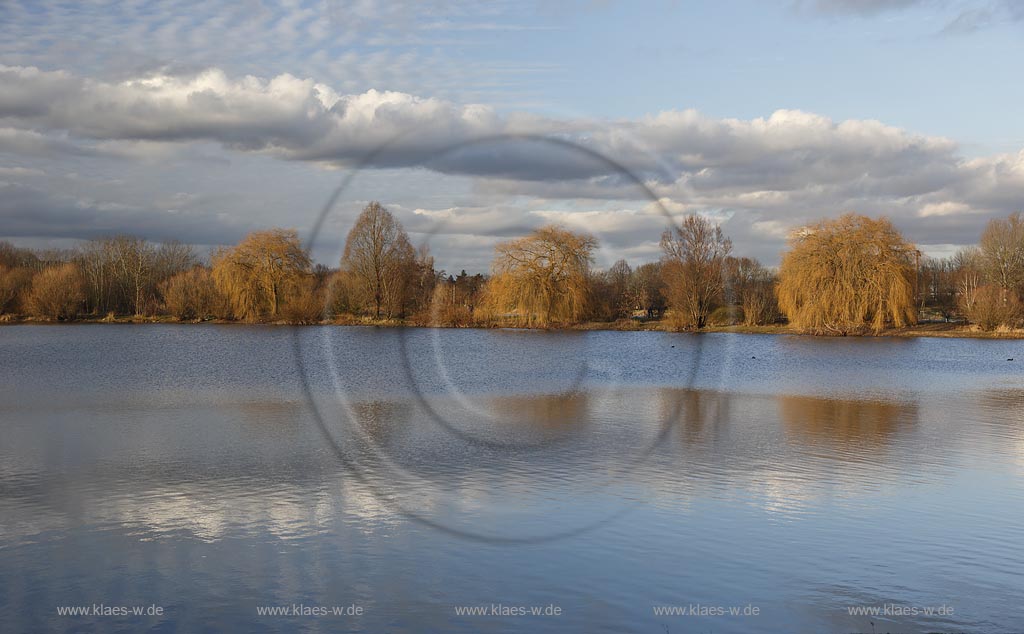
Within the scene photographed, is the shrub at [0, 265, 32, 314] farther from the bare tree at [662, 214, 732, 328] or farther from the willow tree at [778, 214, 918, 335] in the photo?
the willow tree at [778, 214, 918, 335]

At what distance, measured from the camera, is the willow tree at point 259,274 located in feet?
227

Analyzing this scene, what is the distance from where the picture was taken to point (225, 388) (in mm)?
27844

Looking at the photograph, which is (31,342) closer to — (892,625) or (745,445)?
(745,445)

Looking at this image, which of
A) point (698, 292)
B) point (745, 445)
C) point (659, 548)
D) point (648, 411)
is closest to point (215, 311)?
point (698, 292)

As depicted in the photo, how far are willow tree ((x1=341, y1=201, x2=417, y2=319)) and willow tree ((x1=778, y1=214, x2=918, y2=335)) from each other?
37.2 meters

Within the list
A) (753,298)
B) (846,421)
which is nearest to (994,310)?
(753,298)

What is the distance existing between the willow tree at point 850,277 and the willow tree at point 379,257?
37.2 metres

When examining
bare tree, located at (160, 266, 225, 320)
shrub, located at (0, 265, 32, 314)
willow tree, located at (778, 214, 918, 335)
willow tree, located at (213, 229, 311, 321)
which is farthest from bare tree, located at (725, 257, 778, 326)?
shrub, located at (0, 265, 32, 314)

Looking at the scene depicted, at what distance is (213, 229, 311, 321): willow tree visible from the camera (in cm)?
6919

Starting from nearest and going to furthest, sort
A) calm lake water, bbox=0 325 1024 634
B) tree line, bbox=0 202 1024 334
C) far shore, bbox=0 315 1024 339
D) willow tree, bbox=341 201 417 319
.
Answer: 1. calm lake water, bbox=0 325 1024 634
2. willow tree, bbox=341 201 417 319
3. tree line, bbox=0 202 1024 334
4. far shore, bbox=0 315 1024 339

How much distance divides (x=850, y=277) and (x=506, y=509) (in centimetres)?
5757

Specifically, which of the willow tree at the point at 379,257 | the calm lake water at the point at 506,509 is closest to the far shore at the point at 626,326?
the willow tree at the point at 379,257

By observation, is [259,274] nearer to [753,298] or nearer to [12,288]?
[12,288]

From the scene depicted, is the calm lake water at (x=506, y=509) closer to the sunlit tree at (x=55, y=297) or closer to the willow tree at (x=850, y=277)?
the willow tree at (x=850, y=277)
